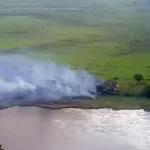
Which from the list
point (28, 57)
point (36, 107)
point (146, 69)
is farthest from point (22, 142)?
point (146, 69)

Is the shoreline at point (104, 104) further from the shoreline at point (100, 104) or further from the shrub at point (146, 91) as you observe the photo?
the shrub at point (146, 91)

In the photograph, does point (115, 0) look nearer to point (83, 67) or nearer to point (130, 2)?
point (130, 2)

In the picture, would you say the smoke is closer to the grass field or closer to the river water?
the grass field

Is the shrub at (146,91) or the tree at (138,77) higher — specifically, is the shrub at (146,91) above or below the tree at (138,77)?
below

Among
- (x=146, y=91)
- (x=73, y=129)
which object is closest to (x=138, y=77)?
(x=146, y=91)

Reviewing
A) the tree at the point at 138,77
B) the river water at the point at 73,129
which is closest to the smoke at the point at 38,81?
the river water at the point at 73,129
